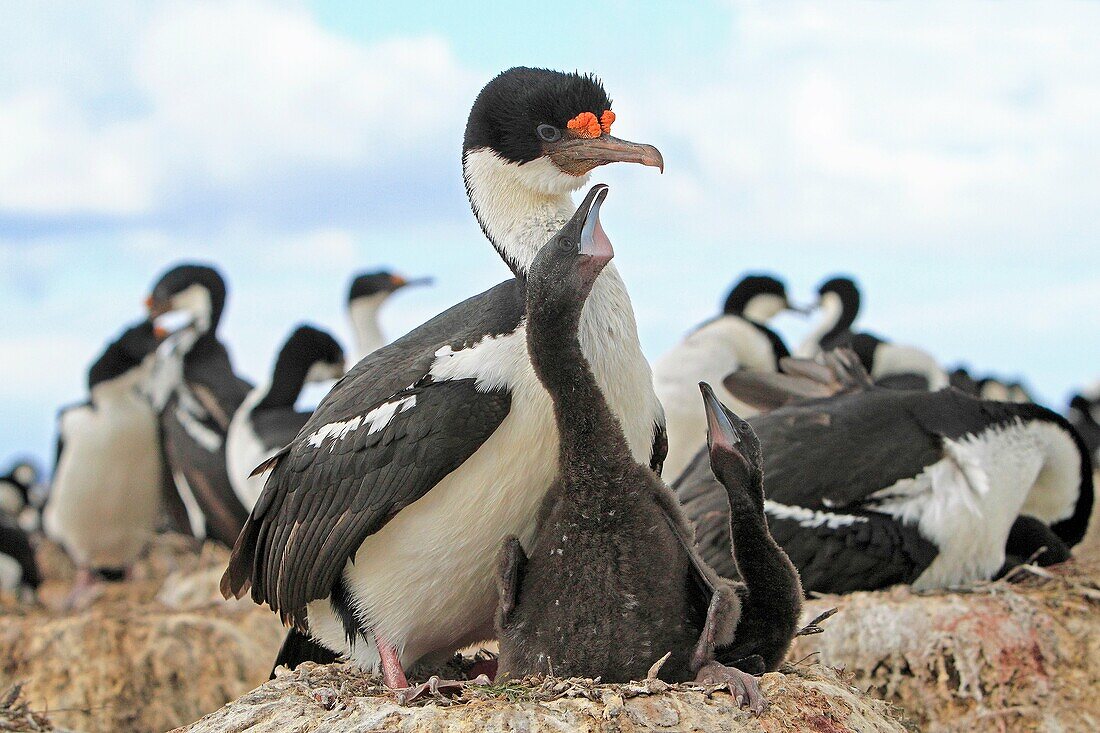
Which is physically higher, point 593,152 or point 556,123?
point 556,123

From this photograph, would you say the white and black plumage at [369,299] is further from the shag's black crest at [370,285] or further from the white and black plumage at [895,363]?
the white and black plumage at [895,363]

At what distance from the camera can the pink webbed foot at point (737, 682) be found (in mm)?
3277

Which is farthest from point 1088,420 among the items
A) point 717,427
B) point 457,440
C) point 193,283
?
point 457,440

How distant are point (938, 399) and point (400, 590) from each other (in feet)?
10.1

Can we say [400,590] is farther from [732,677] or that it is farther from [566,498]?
[732,677]

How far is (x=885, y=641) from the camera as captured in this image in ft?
17.5

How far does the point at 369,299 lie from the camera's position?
11.1 meters

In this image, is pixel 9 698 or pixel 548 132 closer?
pixel 548 132

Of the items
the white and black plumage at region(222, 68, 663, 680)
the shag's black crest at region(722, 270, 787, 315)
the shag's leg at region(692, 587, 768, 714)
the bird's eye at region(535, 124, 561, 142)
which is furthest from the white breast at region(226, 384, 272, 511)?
the shag's leg at region(692, 587, 768, 714)

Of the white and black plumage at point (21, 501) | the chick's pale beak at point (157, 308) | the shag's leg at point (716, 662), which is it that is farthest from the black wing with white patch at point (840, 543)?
the white and black plumage at point (21, 501)

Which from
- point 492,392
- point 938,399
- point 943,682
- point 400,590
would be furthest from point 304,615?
point 938,399

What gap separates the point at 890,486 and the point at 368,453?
266 centimetres

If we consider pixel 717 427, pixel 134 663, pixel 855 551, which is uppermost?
pixel 717 427

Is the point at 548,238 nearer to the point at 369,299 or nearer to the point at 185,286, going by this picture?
the point at 369,299
